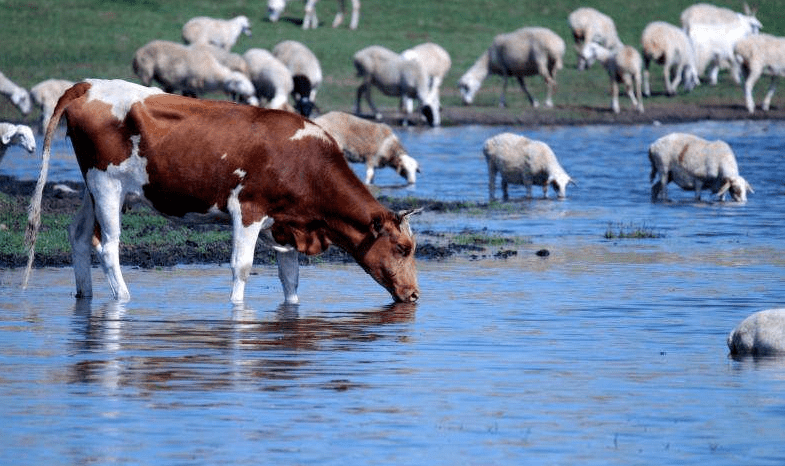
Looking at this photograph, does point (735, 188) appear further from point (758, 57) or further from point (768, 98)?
point (768, 98)

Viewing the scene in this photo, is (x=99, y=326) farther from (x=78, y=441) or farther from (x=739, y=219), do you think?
(x=739, y=219)

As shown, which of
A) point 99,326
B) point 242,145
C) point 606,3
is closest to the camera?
point 99,326

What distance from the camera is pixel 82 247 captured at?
13578mm

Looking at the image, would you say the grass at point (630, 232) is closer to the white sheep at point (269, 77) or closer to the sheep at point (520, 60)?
the white sheep at point (269, 77)

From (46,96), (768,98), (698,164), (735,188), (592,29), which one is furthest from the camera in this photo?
(592,29)

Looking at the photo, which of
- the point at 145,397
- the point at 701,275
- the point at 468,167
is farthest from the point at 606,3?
the point at 145,397

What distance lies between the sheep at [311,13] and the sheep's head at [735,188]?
26.1m

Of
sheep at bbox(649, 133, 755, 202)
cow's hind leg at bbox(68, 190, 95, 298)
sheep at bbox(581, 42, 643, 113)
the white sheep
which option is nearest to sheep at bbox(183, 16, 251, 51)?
the white sheep

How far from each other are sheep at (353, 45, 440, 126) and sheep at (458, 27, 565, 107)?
131 inches

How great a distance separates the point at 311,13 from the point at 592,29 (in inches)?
334

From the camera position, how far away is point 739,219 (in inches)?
866

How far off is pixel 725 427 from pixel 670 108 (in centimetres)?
3644

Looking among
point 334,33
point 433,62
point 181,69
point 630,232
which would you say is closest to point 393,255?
point 630,232

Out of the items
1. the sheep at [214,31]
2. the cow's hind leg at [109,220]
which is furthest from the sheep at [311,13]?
the cow's hind leg at [109,220]
